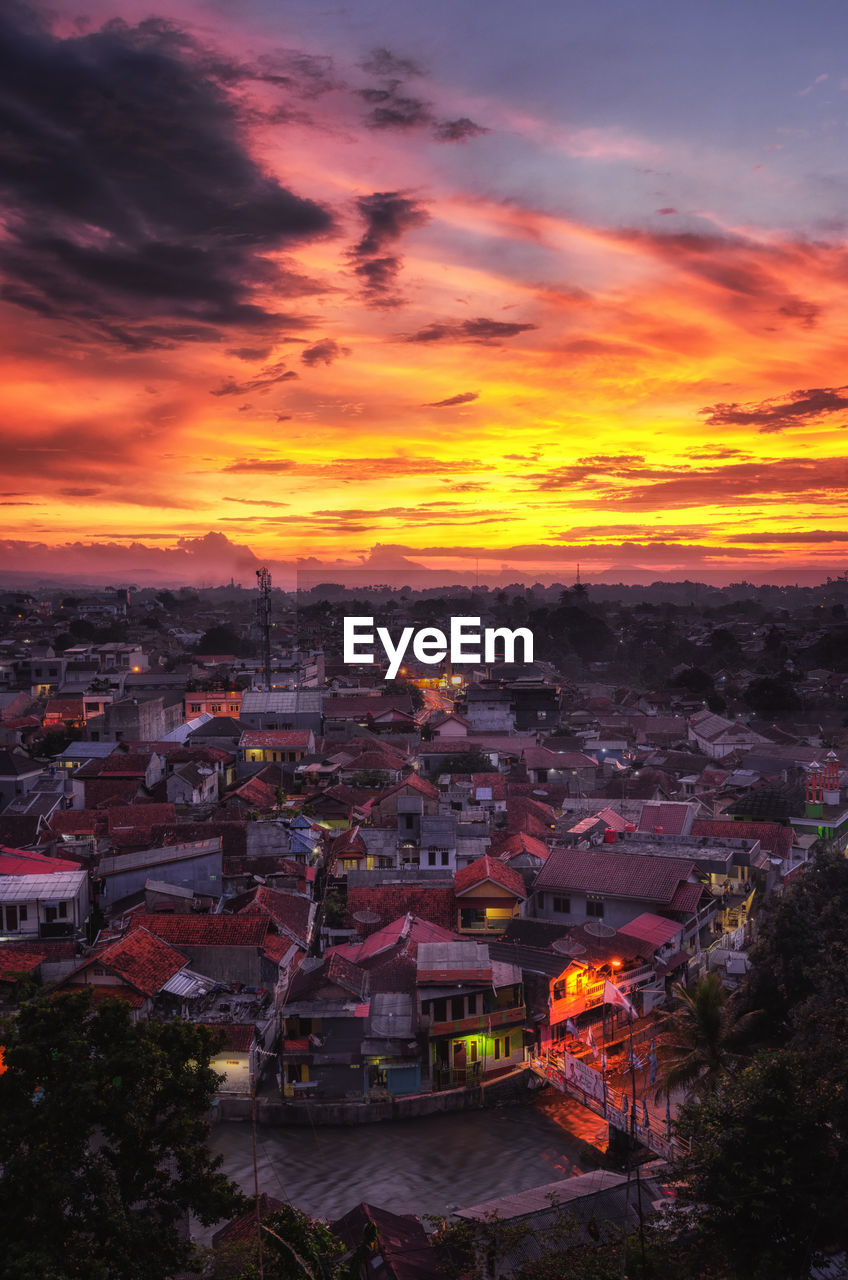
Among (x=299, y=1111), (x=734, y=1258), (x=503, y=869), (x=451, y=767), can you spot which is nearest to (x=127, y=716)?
(x=451, y=767)

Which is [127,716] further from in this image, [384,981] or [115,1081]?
[115,1081]

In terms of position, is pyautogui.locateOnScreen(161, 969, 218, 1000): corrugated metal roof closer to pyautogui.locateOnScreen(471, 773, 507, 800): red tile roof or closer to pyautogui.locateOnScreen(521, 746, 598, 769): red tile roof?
pyautogui.locateOnScreen(471, 773, 507, 800): red tile roof

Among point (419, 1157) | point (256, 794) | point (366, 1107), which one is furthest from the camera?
point (256, 794)

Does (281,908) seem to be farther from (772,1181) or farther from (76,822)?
(772,1181)

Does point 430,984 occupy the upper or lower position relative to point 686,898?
lower

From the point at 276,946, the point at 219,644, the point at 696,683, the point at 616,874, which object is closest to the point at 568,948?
the point at 616,874
